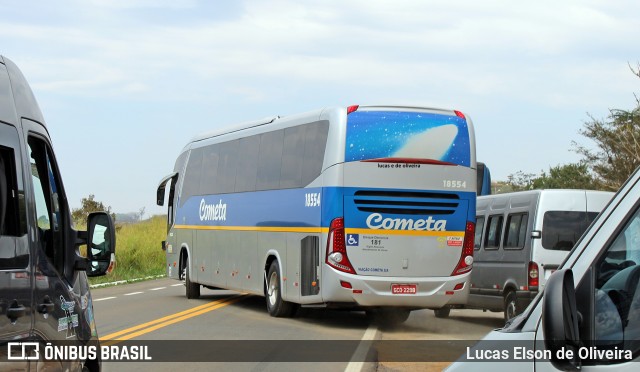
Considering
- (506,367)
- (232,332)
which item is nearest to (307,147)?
(232,332)

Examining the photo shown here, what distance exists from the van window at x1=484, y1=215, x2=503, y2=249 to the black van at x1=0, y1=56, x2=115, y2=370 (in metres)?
13.3

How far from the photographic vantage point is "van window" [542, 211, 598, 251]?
17438 mm

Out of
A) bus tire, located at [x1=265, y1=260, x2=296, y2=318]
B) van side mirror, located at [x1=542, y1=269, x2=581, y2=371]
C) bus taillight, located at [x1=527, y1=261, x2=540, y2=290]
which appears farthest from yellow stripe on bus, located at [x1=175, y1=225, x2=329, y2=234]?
van side mirror, located at [x1=542, y1=269, x2=581, y2=371]

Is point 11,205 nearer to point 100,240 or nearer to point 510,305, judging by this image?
point 100,240

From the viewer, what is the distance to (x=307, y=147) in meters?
19.3

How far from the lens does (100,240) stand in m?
6.02

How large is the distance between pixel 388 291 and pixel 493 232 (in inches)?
102

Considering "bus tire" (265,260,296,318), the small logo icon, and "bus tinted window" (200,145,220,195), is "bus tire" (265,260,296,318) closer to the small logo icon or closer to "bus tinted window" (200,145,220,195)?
"bus tinted window" (200,145,220,195)

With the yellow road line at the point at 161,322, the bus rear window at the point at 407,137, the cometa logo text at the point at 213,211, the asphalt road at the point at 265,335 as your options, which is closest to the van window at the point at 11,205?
the asphalt road at the point at 265,335

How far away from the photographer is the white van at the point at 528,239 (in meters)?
17.5

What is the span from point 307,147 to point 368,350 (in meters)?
5.42

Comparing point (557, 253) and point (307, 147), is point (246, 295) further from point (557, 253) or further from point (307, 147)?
point (557, 253)

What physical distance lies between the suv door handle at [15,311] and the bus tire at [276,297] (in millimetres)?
15113

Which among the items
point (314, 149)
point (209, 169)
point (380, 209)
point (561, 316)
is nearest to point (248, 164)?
point (209, 169)
